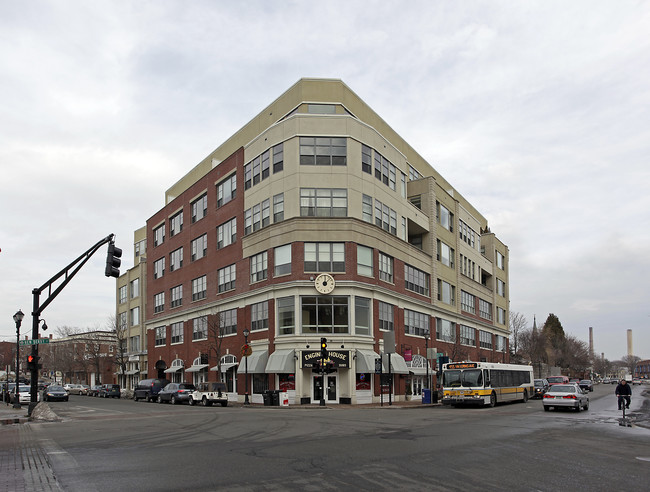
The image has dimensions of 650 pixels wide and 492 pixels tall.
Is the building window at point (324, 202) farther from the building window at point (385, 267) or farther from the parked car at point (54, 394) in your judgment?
the parked car at point (54, 394)

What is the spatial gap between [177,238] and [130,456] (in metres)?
50.6

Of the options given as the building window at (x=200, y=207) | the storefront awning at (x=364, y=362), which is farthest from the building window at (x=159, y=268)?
the storefront awning at (x=364, y=362)

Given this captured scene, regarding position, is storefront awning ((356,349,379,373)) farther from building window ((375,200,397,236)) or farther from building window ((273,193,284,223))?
building window ((273,193,284,223))

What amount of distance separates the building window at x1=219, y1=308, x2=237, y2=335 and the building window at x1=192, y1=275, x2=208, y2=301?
5.27 metres

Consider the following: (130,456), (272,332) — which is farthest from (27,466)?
(272,332)

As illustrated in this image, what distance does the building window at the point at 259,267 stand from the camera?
145 feet

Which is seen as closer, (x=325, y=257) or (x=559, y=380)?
(x=325, y=257)

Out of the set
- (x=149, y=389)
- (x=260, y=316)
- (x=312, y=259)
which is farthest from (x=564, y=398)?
(x=149, y=389)

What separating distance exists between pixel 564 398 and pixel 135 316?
58984 millimetres

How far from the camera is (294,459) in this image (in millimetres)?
12664

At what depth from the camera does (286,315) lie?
135 feet

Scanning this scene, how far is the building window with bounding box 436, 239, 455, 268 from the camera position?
58.4m

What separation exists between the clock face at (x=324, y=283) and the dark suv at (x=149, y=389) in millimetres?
18844

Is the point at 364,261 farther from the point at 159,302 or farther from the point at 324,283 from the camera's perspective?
the point at 159,302
